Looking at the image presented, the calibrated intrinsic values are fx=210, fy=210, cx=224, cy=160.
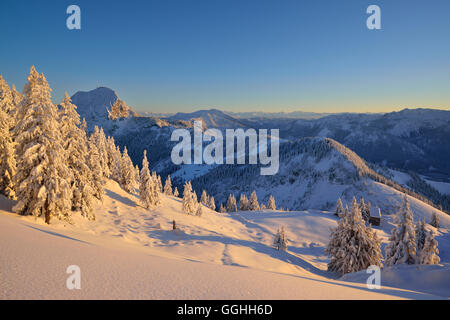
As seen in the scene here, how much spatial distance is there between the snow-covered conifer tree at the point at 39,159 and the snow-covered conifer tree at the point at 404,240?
31.9m

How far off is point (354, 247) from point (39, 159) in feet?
99.1

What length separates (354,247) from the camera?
22.8 meters

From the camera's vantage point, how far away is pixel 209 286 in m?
5.88

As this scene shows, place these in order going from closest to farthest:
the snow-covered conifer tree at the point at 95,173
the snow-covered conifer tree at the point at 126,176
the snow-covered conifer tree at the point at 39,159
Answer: the snow-covered conifer tree at the point at 39,159, the snow-covered conifer tree at the point at 95,173, the snow-covered conifer tree at the point at 126,176

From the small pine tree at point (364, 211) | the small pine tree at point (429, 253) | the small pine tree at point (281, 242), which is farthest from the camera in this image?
the small pine tree at point (364, 211)

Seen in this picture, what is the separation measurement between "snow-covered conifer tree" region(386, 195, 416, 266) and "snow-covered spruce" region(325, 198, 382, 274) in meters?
1.43

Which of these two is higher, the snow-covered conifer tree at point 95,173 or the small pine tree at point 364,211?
the snow-covered conifer tree at point 95,173

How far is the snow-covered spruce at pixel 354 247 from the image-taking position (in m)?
22.5

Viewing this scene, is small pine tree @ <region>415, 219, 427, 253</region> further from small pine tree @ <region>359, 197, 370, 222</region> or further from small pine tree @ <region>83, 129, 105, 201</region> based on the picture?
small pine tree @ <region>83, 129, 105, 201</region>

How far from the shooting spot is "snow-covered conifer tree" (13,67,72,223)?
14.9 m

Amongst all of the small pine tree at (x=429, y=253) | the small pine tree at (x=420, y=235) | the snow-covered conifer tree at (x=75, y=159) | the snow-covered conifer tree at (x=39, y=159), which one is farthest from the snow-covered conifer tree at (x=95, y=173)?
the small pine tree at (x=420, y=235)

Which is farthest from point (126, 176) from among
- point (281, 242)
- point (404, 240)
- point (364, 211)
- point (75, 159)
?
point (364, 211)

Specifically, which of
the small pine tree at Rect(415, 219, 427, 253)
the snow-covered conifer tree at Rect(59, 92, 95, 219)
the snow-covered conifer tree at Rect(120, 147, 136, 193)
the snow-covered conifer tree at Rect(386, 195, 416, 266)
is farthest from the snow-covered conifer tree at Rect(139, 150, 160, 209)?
the small pine tree at Rect(415, 219, 427, 253)

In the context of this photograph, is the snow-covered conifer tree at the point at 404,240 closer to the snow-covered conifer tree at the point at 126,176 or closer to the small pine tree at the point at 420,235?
the small pine tree at the point at 420,235
